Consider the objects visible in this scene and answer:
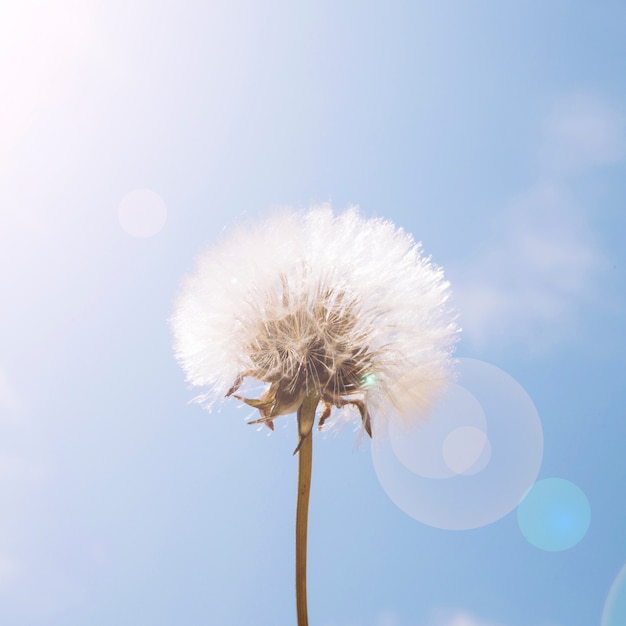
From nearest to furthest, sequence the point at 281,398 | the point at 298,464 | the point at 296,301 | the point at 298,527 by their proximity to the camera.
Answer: the point at 298,527 < the point at 298,464 < the point at 281,398 < the point at 296,301

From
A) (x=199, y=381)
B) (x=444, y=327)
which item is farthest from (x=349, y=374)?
(x=199, y=381)

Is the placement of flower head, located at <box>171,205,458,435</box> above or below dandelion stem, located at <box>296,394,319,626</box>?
above

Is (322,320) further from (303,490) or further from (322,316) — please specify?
(303,490)

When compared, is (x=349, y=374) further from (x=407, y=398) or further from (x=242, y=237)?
(x=242, y=237)

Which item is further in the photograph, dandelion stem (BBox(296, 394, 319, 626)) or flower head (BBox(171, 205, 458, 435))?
flower head (BBox(171, 205, 458, 435))

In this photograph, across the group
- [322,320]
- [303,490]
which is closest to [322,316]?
[322,320]
